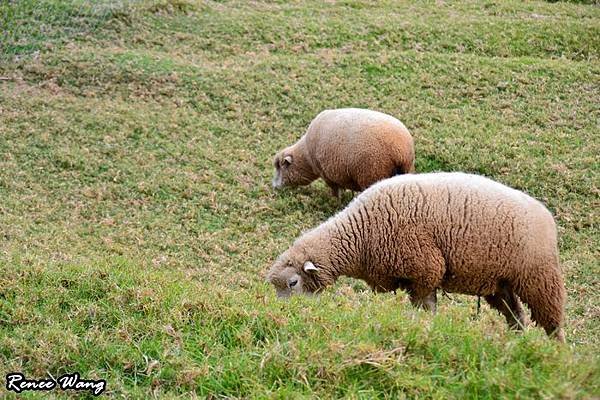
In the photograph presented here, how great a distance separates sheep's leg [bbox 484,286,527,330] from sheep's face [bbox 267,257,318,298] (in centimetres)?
189

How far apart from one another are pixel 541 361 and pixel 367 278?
135 inches

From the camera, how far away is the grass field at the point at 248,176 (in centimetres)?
409

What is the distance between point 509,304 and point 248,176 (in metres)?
6.73

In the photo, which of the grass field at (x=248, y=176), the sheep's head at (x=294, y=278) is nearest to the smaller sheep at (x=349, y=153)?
the grass field at (x=248, y=176)

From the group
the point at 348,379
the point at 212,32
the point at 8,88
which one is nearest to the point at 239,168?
the point at 8,88

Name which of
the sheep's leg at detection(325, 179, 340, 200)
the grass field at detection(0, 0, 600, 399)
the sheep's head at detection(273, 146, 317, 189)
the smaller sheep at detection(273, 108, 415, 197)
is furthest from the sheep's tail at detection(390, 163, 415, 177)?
the sheep's head at detection(273, 146, 317, 189)

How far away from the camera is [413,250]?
6562 mm

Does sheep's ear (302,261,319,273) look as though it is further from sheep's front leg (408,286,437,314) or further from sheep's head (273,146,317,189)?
sheep's head (273,146,317,189)

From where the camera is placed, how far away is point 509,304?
22.1 ft

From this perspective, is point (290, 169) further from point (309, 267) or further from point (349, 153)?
point (309, 267)

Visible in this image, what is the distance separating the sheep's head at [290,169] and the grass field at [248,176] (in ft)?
0.81

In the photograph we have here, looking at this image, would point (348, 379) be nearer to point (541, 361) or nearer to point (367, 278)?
point (541, 361)

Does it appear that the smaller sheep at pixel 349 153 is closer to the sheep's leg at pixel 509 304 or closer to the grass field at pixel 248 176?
the grass field at pixel 248 176

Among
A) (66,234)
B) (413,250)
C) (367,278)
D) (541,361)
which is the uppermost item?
(541,361)
